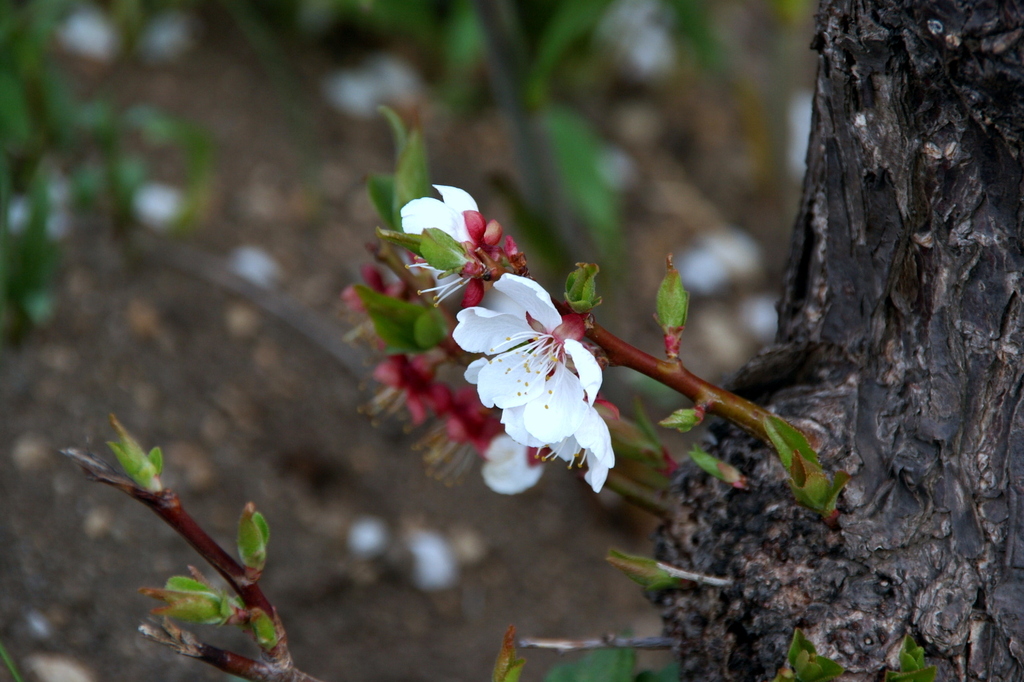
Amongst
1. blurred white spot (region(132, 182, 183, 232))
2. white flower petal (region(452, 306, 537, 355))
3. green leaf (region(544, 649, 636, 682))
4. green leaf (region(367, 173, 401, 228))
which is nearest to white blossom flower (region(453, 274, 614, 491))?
white flower petal (region(452, 306, 537, 355))

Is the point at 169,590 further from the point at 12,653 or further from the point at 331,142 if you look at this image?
the point at 331,142

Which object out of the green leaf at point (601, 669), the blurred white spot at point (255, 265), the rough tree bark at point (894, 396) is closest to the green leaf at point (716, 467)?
the rough tree bark at point (894, 396)

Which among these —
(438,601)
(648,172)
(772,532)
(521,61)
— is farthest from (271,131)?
(772,532)

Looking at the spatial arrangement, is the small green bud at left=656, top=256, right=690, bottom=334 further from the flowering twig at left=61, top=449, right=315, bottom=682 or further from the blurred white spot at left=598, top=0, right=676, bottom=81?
the blurred white spot at left=598, top=0, right=676, bottom=81

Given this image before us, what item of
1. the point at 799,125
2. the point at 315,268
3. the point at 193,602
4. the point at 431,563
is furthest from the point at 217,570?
the point at 799,125

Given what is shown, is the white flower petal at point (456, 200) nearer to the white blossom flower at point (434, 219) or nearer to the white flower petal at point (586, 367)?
the white blossom flower at point (434, 219)
